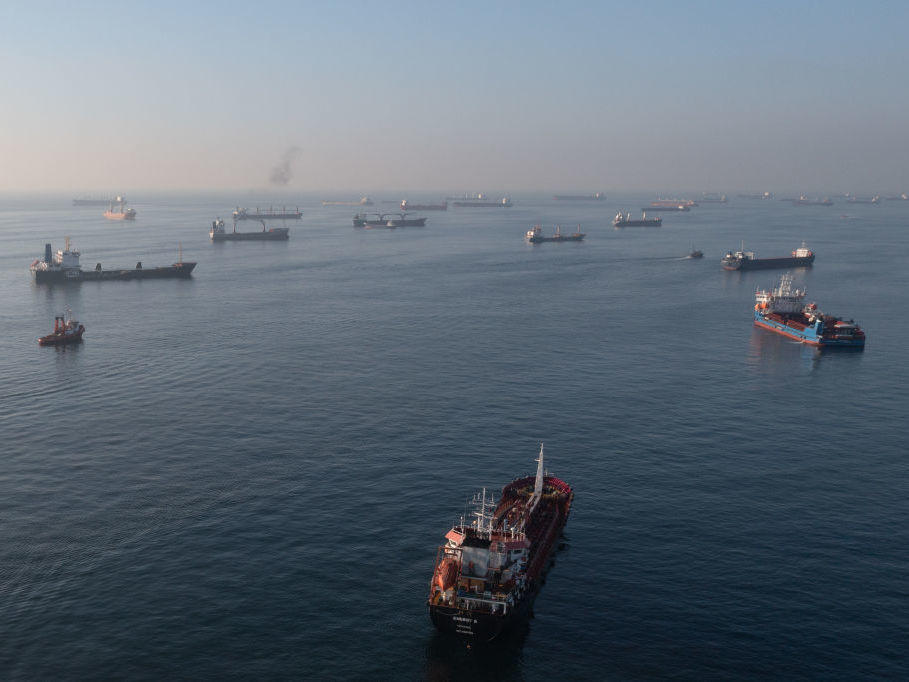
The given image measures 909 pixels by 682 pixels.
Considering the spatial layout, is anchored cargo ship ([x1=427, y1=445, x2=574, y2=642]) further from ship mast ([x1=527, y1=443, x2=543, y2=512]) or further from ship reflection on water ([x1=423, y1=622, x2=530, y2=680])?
ship mast ([x1=527, y1=443, x2=543, y2=512])

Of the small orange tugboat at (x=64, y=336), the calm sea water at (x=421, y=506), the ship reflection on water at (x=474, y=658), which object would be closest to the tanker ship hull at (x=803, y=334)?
the calm sea water at (x=421, y=506)

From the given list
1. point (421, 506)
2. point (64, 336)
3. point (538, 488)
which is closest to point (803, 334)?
point (538, 488)

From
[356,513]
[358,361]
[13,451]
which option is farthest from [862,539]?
[13,451]

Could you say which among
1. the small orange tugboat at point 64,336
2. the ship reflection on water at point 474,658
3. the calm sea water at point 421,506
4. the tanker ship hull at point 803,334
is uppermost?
the tanker ship hull at point 803,334

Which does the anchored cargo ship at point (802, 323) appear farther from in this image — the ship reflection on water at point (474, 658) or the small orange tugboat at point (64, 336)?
the small orange tugboat at point (64, 336)

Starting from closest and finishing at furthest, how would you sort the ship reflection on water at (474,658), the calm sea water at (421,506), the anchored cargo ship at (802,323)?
the ship reflection on water at (474,658), the calm sea water at (421,506), the anchored cargo ship at (802,323)

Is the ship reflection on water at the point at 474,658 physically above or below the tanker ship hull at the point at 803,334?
below

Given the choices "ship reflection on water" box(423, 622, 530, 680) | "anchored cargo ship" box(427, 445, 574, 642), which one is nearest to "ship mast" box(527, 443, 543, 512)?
"anchored cargo ship" box(427, 445, 574, 642)

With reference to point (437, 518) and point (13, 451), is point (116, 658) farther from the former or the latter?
point (13, 451)
